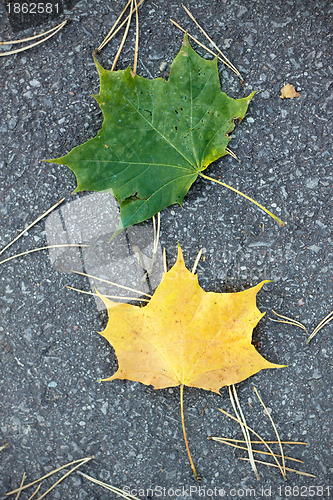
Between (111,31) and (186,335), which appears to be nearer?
(186,335)

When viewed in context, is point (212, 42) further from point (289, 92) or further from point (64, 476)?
point (64, 476)

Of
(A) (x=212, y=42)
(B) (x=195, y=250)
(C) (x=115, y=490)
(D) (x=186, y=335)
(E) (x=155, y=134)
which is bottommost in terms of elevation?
(C) (x=115, y=490)

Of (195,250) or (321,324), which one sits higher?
(195,250)

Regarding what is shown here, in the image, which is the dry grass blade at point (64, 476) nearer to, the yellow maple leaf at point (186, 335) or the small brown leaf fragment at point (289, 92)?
the yellow maple leaf at point (186, 335)

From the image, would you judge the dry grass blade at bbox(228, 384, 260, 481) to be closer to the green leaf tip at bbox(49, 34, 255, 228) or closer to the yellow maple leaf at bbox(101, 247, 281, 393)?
the yellow maple leaf at bbox(101, 247, 281, 393)

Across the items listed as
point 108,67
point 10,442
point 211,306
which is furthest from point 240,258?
point 10,442

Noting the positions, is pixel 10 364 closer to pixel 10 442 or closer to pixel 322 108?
pixel 10 442

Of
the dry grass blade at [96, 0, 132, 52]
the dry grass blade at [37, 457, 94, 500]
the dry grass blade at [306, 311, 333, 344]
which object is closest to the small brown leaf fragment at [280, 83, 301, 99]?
the dry grass blade at [96, 0, 132, 52]

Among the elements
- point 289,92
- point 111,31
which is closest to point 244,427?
point 289,92
